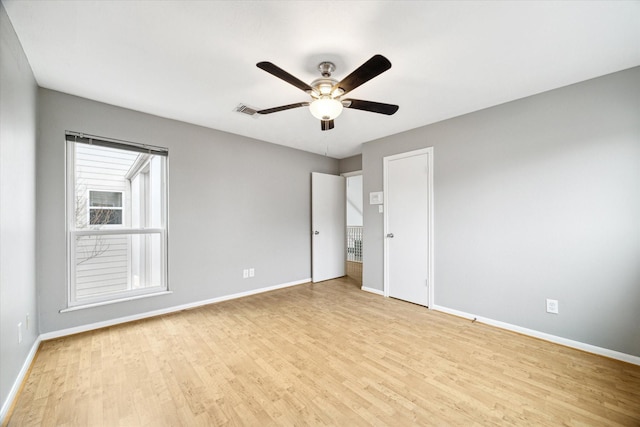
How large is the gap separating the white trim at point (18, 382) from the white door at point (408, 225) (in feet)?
12.6

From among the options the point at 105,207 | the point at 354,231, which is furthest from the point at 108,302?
the point at 354,231

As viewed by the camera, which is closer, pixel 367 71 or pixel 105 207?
pixel 367 71

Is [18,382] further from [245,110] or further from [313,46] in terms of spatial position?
[313,46]

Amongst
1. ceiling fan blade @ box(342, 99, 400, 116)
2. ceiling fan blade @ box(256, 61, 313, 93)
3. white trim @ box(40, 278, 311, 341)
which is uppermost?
ceiling fan blade @ box(256, 61, 313, 93)

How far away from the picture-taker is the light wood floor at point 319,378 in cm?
162

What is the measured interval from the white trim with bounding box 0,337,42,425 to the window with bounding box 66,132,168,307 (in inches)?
19.3

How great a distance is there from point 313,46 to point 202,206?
2.59 m

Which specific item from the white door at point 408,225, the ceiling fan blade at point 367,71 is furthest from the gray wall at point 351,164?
the ceiling fan blade at point 367,71

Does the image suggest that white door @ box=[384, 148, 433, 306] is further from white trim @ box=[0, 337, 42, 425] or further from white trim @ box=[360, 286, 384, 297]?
white trim @ box=[0, 337, 42, 425]

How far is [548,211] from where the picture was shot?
8.65ft

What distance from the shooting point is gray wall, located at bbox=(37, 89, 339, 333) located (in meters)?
2.62

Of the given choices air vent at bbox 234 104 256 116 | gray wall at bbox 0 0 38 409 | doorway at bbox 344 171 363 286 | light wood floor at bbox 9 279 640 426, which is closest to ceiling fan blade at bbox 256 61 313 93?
air vent at bbox 234 104 256 116

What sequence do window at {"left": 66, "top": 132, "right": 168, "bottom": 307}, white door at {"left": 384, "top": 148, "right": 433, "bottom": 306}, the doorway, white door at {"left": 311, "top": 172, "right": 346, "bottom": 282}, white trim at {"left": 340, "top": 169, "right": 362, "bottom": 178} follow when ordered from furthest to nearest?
the doorway → white trim at {"left": 340, "top": 169, "right": 362, "bottom": 178} → white door at {"left": 311, "top": 172, "right": 346, "bottom": 282} → white door at {"left": 384, "top": 148, "right": 433, "bottom": 306} → window at {"left": 66, "top": 132, "right": 168, "bottom": 307}

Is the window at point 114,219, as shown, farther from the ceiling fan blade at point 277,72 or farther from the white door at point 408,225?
the white door at point 408,225
